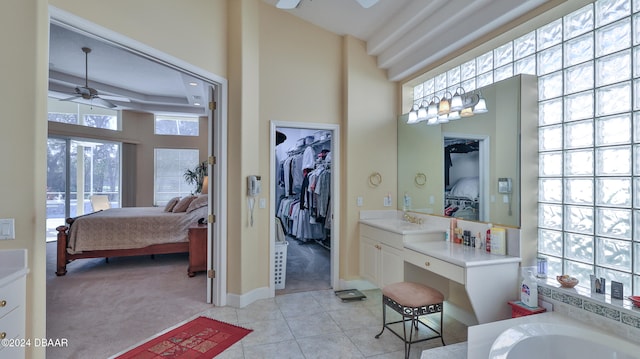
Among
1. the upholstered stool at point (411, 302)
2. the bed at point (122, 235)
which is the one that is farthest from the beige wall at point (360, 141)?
the bed at point (122, 235)

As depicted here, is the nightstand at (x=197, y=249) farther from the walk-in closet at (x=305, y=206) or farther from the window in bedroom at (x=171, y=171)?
the window in bedroom at (x=171, y=171)

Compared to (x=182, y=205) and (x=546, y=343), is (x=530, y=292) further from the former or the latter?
(x=182, y=205)

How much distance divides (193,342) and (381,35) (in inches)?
149

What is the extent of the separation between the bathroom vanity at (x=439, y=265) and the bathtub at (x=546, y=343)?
0.41m

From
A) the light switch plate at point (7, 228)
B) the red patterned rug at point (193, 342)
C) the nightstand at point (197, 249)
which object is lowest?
the red patterned rug at point (193, 342)

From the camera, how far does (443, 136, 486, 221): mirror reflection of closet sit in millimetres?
3109

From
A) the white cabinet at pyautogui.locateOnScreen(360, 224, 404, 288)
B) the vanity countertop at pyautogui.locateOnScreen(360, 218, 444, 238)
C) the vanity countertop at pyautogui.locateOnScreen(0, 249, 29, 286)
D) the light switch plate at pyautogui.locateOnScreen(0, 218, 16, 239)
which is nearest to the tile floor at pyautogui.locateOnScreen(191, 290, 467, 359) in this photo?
the white cabinet at pyautogui.locateOnScreen(360, 224, 404, 288)

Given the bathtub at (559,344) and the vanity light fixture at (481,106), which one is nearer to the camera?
the bathtub at (559,344)

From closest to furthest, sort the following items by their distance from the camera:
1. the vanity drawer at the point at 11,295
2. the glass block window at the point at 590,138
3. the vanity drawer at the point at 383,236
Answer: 1. the vanity drawer at the point at 11,295
2. the glass block window at the point at 590,138
3. the vanity drawer at the point at 383,236

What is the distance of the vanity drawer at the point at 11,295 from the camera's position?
5.27 feet

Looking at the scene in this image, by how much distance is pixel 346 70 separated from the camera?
4.16 m

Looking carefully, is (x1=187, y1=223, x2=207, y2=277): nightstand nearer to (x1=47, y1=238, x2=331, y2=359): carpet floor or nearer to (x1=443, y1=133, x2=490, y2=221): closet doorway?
(x1=47, y1=238, x2=331, y2=359): carpet floor

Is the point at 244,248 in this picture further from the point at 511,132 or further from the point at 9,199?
the point at 511,132

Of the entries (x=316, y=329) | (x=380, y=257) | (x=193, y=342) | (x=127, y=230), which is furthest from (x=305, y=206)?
(x=193, y=342)
